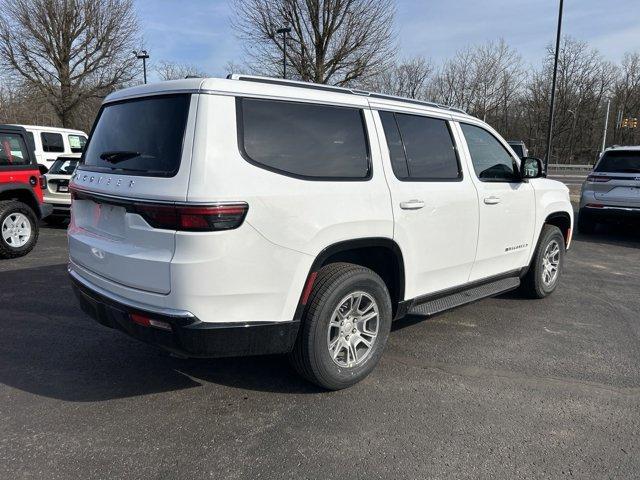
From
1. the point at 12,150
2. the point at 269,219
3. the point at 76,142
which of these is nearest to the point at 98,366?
the point at 269,219

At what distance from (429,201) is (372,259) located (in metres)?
0.63

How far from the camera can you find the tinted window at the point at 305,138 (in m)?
2.83

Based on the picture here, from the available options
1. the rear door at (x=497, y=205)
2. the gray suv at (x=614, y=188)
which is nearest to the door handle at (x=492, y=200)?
the rear door at (x=497, y=205)

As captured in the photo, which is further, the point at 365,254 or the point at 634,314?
the point at 634,314

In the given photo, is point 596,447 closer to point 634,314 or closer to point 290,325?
point 290,325

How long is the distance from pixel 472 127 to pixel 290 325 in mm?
2649

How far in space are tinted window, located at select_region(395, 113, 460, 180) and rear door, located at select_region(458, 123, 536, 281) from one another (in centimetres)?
25

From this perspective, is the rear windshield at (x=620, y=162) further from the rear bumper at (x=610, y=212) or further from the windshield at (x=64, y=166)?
the windshield at (x=64, y=166)

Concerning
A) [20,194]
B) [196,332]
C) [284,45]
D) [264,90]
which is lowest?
[196,332]

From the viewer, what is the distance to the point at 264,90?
9.61 feet

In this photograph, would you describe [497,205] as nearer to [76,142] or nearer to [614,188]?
[614,188]

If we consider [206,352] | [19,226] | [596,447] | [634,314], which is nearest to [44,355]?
[206,352]

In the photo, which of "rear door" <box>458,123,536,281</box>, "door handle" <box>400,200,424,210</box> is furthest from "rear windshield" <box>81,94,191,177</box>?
"rear door" <box>458,123,536,281</box>

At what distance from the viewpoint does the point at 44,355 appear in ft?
12.8
